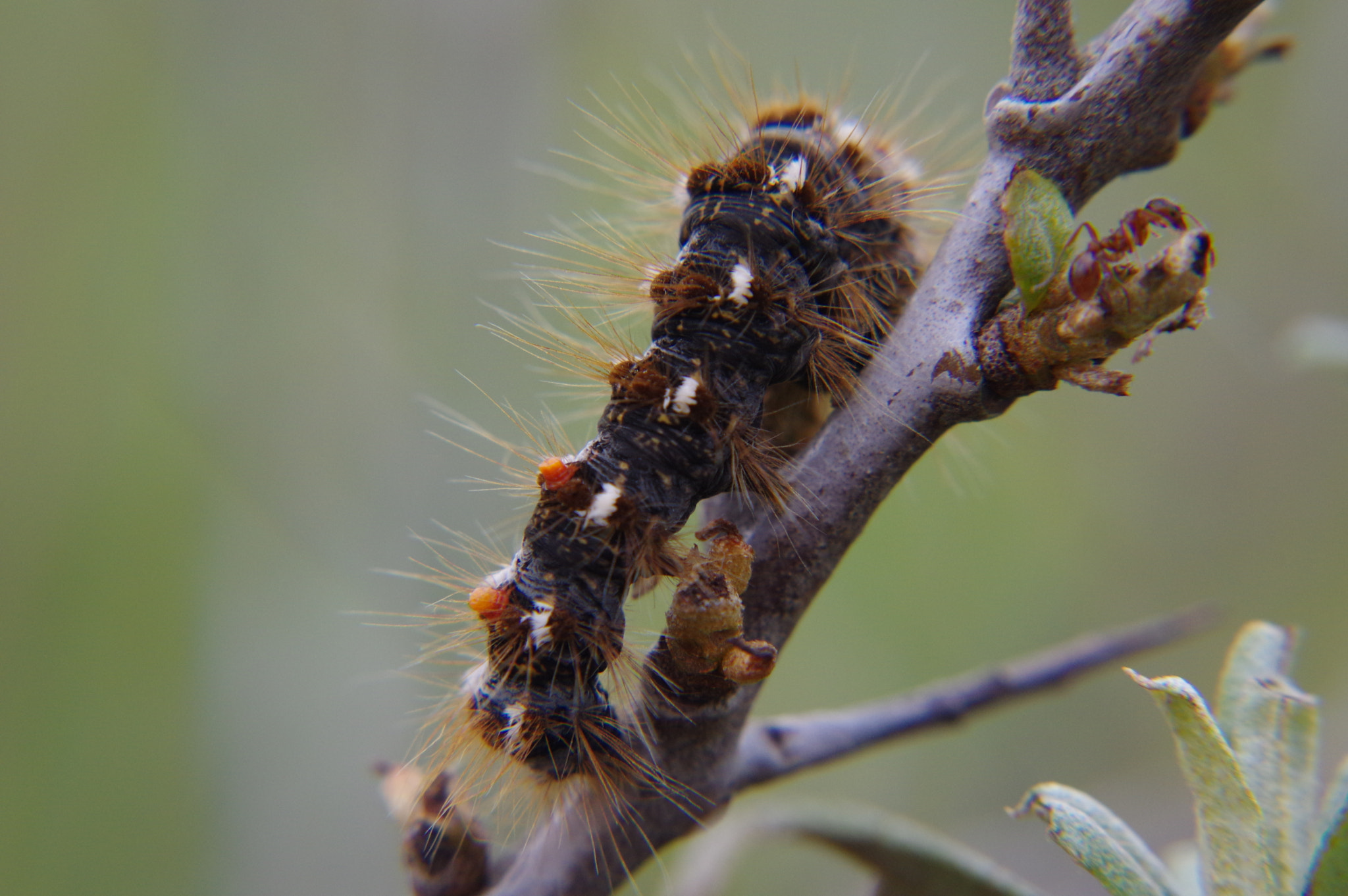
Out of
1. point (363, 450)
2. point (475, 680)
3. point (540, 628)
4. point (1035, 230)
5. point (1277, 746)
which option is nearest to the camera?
point (1035, 230)

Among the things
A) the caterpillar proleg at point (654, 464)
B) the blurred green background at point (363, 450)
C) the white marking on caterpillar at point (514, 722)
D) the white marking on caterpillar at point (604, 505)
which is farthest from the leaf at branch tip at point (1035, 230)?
the blurred green background at point (363, 450)

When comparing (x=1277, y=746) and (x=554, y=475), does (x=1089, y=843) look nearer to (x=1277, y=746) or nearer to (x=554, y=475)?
(x=1277, y=746)

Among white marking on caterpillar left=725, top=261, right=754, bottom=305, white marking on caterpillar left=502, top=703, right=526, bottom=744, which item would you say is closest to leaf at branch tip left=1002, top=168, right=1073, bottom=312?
white marking on caterpillar left=725, top=261, right=754, bottom=305

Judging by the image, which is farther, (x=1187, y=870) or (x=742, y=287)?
(x=742, y=287)

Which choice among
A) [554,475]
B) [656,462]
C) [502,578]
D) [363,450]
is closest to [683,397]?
[656,462]

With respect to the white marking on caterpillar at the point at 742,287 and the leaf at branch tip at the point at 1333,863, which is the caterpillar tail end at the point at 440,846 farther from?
the leaf at branch tip at the point at 1333,863

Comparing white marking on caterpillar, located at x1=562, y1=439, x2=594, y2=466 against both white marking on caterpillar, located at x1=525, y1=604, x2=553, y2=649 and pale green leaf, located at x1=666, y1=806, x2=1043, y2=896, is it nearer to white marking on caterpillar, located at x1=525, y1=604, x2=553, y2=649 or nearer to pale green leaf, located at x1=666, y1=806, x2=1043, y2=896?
white marking on caterpillar, located at x1=525, y1=604, x2=553, y2=649

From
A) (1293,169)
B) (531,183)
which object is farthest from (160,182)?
(1293,169)
